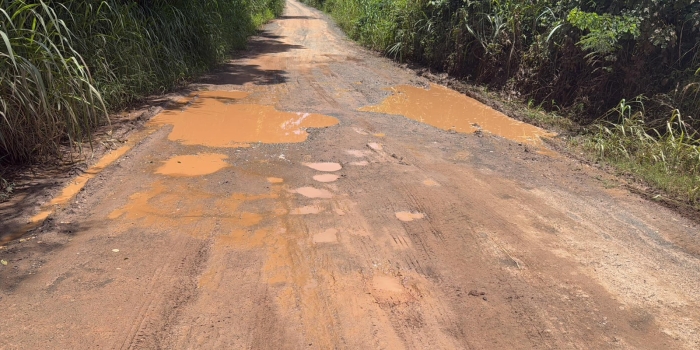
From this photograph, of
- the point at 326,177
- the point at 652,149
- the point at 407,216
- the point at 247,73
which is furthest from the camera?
the point at 247,73

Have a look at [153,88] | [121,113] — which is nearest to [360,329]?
[121,113]

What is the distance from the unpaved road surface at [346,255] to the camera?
2588mm

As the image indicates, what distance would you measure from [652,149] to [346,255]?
4.10m

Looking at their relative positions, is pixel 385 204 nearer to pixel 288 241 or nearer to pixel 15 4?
pixel 288 241

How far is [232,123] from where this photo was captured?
6.27 m

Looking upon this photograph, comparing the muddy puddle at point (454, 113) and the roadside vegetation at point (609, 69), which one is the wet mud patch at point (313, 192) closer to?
the muddy puddle at point (454, 113)

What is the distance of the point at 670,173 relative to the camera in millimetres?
5105

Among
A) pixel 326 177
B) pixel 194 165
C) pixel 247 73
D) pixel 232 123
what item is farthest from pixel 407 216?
pixel 247 73

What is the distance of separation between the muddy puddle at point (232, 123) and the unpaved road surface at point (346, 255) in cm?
8

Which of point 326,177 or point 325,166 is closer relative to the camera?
point 326,177

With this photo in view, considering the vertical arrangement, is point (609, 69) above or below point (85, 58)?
above

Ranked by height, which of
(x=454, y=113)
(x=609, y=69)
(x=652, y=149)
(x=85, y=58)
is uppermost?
(x=609, y=69)

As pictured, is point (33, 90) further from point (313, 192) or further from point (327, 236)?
point (327, 236)

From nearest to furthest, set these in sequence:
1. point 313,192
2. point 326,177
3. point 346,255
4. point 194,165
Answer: point 346,255, point 313,192, point 326,177, point 194,165
